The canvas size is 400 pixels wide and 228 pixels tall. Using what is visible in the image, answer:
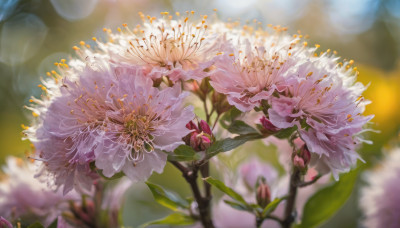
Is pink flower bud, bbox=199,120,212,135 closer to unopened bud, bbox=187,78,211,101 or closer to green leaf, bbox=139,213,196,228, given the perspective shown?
unopened bud, bbox=187,78,211,101

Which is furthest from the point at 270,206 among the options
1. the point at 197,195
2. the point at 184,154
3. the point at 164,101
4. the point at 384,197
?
the point at 384,197

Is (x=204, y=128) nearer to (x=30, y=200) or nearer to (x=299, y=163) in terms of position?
(x=299, y=163)

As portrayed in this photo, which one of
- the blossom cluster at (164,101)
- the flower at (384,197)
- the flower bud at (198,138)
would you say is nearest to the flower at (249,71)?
the blossom cluster at (164,101)

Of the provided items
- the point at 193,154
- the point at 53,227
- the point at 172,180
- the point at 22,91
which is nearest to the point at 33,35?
the point at 22,91

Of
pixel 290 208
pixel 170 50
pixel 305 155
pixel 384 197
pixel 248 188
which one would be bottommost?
pixel 384 197

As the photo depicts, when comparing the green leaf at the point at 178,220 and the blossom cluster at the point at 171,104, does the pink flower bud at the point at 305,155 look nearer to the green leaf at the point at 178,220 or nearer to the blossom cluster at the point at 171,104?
the blossom cluster at the point at 171,104

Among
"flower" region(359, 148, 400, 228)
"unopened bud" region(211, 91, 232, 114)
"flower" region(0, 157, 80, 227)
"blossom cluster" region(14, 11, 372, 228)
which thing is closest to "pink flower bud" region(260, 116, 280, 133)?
"blossom cluster" region(14, 11, 372, 228)
